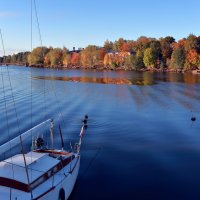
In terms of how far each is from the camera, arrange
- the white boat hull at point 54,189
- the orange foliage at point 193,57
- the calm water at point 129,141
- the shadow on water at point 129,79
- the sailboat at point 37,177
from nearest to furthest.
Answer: the white boat hull at point 54,189
the sailboat at point 37,177
the calm water at point 129,141
the shadow on water at point 129,79
the orange foliage at point 193,57

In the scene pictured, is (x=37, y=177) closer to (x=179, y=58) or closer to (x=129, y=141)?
(x=129, y=141)

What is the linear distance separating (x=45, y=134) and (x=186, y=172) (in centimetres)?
1723

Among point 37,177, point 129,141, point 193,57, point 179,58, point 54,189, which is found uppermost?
point 193,57

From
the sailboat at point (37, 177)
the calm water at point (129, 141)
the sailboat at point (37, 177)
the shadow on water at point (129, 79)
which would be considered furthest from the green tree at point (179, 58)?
the sailboat at point (37, 177)

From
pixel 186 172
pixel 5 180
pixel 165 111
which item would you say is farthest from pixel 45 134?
pixel 165 111

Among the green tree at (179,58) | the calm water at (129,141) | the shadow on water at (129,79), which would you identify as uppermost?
the green tree at (179,58)

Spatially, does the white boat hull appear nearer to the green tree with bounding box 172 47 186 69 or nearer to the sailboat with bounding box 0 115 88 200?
the sailboat with bounding box 0 115 88 200

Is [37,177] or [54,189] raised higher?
[37,177]

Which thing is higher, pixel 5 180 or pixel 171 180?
pixel 5 180

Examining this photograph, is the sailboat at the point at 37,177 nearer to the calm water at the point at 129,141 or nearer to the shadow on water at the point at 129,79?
the calm water at the point at 129,141

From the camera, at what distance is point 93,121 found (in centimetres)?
4591

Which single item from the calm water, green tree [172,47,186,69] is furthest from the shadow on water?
green tree [172,47,186,69]

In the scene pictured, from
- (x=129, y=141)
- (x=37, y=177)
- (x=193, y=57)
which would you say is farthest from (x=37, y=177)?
(x=193, y=57)

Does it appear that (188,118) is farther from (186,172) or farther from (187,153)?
(186,172)
